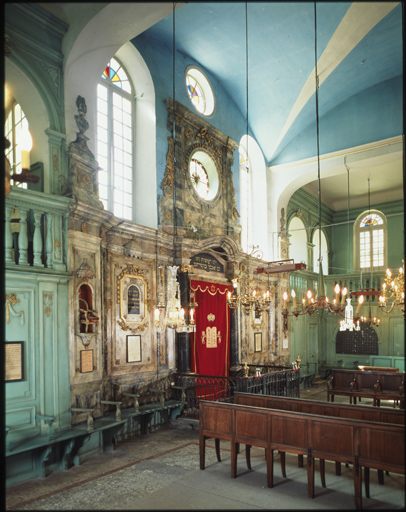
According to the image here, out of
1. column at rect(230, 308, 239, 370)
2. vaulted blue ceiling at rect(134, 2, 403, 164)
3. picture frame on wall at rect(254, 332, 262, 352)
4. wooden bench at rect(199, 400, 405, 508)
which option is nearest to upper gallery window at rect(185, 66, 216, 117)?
vaulted blue ceiling at rect(134, 2, 403, 164)

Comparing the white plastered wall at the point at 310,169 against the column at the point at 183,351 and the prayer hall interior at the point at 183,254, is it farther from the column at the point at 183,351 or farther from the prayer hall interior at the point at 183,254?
the column at the point at 183,351

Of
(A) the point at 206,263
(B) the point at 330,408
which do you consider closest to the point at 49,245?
(B) the point at 330,408

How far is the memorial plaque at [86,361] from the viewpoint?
7.41 meters

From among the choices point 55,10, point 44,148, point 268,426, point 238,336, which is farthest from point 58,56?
point 238,336

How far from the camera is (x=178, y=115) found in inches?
428

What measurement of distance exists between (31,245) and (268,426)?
4.46 meters

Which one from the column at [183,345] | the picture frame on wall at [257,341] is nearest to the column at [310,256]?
the picture frame on wall at [257,341]

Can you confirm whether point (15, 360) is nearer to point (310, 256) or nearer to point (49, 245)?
point (49, 245)

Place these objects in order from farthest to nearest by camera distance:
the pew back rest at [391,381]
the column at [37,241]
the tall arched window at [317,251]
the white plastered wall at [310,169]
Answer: the tall arched window at [317,251] < the white plastered wall at [310,169] < the pew back rest at [391,381] < the column at [37,241]

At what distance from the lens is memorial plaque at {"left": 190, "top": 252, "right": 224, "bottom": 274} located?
11164 millimetres

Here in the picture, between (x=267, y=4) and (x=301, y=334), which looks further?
(x=301, y=334)

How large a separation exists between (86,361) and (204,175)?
663cm

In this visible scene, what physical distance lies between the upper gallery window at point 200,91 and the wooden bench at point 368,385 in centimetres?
830

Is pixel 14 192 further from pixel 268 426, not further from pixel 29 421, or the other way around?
pixel 268 426
